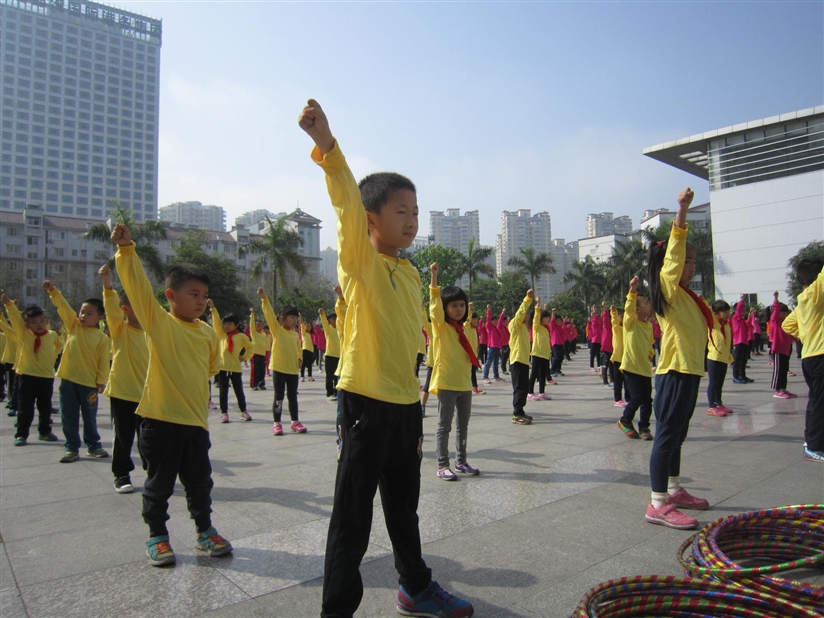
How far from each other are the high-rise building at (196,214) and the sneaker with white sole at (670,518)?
159 meters

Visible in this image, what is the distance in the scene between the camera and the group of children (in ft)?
7.86

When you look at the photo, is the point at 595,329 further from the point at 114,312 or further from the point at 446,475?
the point at 114,312

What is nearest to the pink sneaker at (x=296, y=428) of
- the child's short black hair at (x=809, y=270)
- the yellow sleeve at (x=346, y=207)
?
the yellow sleeve at (x=346, y=207)

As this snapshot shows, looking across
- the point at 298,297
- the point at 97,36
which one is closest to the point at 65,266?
the point at 298,297

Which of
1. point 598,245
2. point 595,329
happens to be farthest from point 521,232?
point 595,329

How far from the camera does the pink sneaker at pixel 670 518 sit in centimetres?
365

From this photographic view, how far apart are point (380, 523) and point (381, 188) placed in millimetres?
2459

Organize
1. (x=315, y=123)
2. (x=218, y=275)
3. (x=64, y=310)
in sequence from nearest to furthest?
(x=315, y=123) < (x=64, y=310) < (x=218, y=275)

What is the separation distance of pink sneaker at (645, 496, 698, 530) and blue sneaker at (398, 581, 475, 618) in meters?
1.76

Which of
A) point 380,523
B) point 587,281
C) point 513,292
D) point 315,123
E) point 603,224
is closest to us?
point 315,123

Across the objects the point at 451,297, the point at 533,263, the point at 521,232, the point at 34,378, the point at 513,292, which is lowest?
the point at 34,378

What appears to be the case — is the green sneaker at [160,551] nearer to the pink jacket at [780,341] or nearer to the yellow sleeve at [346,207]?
the yellow sleeve at [346,207]

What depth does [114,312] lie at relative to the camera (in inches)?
205

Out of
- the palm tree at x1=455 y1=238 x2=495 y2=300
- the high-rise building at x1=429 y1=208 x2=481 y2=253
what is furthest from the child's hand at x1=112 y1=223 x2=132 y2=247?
the high-rise building at x1=429 y1=208 x2=481 y2=253
